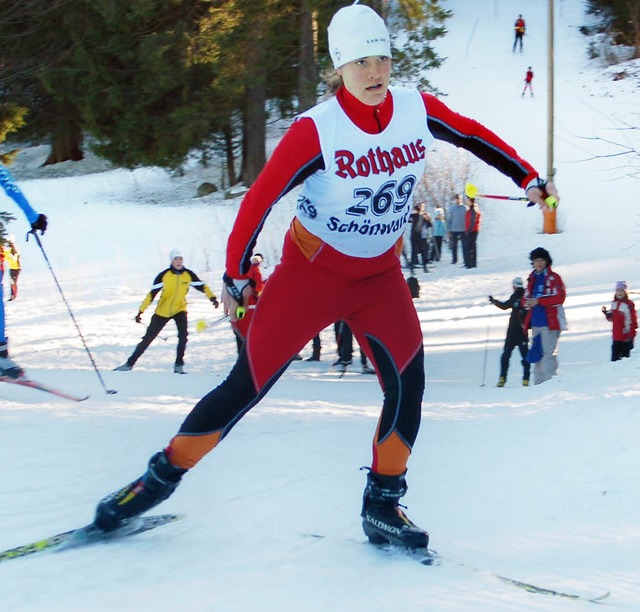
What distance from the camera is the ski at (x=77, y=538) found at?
3.50 m

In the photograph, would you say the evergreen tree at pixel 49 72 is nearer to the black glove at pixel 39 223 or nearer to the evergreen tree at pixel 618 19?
the black glove at pixel 39 223

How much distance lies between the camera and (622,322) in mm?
11398

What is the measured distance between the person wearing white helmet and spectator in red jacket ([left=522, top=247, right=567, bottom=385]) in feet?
24.5

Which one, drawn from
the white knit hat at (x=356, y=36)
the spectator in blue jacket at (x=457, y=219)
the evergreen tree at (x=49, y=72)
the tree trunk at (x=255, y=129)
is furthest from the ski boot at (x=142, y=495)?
the tree trunk at (x=255, y=129)

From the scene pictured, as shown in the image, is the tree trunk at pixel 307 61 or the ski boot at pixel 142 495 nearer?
the ski boot at pixel 142 495

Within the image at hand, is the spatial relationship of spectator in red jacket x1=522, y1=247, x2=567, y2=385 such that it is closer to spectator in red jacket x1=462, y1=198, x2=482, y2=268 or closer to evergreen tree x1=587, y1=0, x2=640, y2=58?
spectator in red jacket x1=462, y1=198, x2=482, y2=268

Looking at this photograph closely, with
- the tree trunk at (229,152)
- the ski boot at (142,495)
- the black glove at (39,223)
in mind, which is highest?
the tree trunk at (229,152)

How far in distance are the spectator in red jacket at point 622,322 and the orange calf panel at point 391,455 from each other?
8.41 metres

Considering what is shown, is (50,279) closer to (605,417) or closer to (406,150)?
(605,417)

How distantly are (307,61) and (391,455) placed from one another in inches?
828

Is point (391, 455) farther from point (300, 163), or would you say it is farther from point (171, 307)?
point (171, 307)

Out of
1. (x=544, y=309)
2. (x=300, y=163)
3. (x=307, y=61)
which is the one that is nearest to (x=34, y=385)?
(x=300, y=163)

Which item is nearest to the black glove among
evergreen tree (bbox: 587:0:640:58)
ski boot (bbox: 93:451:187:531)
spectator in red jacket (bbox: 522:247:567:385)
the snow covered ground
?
the snow covered ground

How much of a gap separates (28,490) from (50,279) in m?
17.5
